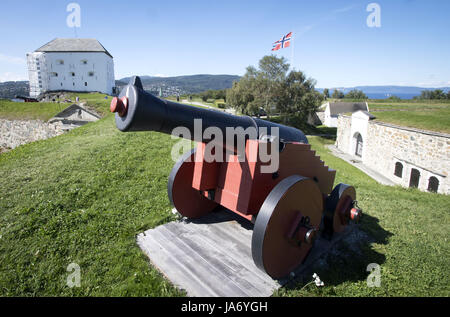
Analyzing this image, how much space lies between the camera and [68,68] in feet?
125

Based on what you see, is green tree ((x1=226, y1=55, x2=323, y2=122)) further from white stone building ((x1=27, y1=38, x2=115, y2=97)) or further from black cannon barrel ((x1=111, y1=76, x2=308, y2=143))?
black cannon barrel ((x1=111, y1=76, x2=308, y2=143))

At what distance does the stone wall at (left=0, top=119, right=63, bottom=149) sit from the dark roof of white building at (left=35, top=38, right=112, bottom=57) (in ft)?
83.6

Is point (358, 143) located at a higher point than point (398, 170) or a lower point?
higher

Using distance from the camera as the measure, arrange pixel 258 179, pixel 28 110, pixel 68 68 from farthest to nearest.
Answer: pixel 68 68, pixel 28 110, pixel 258 179

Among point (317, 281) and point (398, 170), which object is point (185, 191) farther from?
point (398, 170)

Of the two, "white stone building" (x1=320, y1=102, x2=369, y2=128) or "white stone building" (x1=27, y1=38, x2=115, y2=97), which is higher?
"white stone building" (x1=27, y1=38, x2=115, y2=97)

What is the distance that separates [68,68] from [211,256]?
43.4 m

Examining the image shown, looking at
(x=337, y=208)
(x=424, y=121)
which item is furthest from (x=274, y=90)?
(x=337, y=208)

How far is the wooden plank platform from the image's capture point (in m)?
2.76

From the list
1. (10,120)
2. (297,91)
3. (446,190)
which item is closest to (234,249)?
(446,190)

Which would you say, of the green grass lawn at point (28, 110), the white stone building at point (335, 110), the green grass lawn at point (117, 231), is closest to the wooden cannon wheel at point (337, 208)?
the green grass lawn at point (117, 231)

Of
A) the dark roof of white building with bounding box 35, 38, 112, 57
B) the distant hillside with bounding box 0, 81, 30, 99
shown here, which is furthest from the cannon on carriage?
the distant hillside with bounding box 0, 81, 30, 99

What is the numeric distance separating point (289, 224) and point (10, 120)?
1946 cm

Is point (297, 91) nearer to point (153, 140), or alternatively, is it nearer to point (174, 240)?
point (153, 140)
